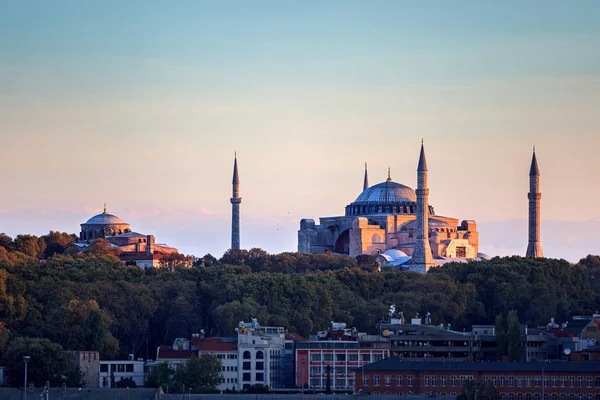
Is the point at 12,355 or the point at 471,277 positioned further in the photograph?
the point at 471,277

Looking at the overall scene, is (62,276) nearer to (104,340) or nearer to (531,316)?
(104,340)

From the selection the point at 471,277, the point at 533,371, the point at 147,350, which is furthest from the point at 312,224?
the point at 533,371

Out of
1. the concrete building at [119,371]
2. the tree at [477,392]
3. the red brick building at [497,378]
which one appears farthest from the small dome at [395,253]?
the tree at [477,392]

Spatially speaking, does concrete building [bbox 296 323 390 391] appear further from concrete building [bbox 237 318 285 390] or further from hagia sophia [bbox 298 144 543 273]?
hagia sophia [bbox 298 144 543 273]

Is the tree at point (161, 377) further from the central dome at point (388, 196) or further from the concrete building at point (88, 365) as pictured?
the central dome at point (388, 196)

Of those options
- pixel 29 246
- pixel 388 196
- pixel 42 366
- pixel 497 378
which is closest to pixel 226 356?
pixel 42 366

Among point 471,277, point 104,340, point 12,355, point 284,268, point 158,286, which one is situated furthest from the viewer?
point 284,268

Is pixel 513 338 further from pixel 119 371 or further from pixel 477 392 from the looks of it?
pixel 477 392
